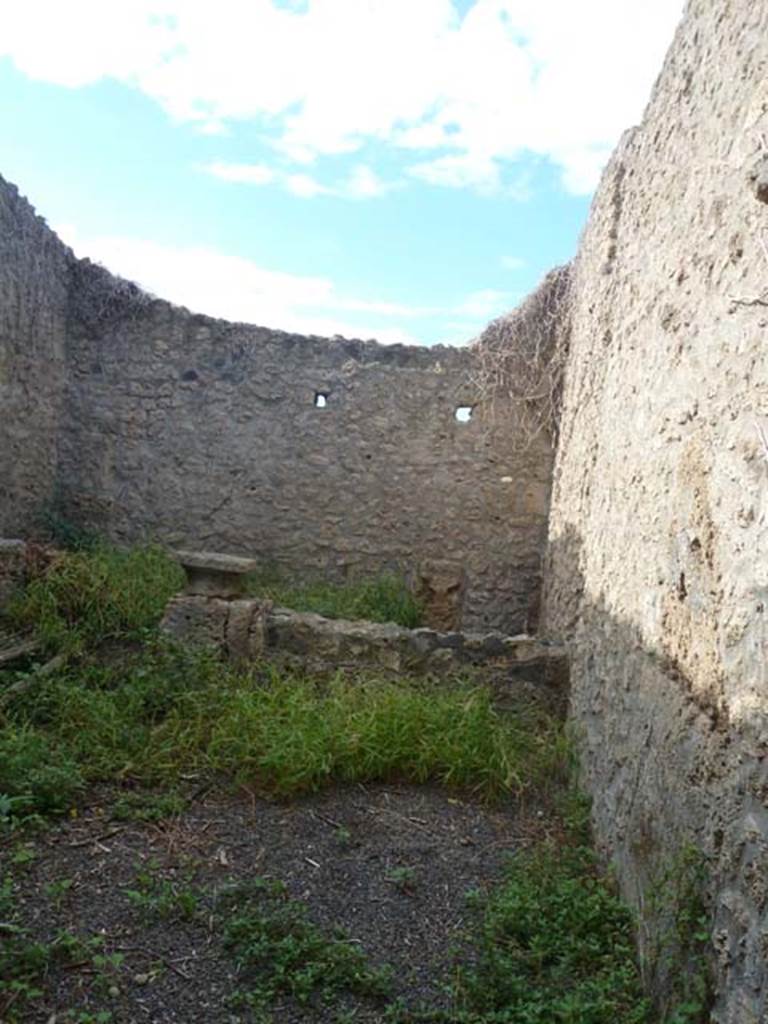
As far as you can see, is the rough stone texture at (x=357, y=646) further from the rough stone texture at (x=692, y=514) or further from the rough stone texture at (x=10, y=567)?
the rough stone texture at (x=10, y=567)

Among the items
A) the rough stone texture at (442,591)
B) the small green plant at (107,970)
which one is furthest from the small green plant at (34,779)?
the rough stone texture at (442,591)

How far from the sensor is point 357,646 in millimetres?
4684

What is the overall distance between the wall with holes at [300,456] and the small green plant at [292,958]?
4821mm

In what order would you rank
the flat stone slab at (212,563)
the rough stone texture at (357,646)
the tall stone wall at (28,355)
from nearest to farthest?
the rough stone texture at (357,646) → the flat stone slab at (212,563) → the tall stone wall at (28,355)

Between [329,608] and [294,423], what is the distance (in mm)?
2117

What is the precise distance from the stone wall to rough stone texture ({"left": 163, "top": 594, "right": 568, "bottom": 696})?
2546 mm

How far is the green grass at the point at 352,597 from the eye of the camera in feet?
20.7

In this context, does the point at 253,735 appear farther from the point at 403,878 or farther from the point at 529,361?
the point at 529,361

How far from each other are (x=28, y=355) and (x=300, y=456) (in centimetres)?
252

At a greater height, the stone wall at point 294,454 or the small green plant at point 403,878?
the stone wall at point 294,454

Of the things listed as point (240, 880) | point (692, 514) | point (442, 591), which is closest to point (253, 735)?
point (240, 880)

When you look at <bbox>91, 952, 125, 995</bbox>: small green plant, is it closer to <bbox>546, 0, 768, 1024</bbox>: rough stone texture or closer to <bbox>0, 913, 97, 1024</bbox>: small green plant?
<bbox>0, 913, 97, 1024</bbox>: small green plant

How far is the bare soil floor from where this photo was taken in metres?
2.28

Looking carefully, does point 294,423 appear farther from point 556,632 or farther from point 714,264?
point 714,264
